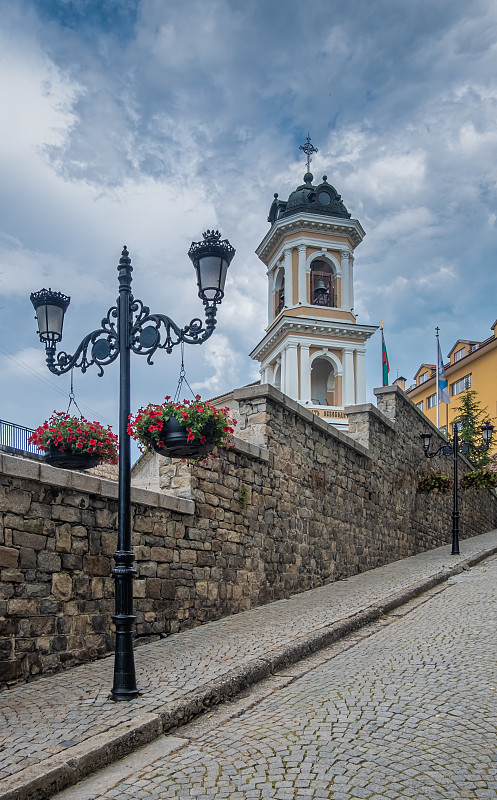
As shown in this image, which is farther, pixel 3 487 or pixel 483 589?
pixel 483 589

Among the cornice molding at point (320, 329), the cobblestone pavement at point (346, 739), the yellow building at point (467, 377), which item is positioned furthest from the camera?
the yellow building at point (467, 377)

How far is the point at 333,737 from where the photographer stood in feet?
15.8

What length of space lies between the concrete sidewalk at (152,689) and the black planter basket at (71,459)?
201cm

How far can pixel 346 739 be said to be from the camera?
15.7 feet

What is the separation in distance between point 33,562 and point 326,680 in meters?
2.77

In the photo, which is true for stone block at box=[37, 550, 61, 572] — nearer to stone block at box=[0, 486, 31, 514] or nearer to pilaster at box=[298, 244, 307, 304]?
stone block at box=[0, 486, 31, 514]

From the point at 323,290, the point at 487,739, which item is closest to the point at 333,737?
the point at 487,739

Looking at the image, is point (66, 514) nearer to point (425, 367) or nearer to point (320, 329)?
point (320, 329)

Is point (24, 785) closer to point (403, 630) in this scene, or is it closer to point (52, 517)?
point (52, 517)

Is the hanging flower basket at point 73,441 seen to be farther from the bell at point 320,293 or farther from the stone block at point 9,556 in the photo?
the bell at point 320,293

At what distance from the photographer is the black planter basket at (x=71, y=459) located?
7.69m

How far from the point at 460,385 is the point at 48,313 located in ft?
150

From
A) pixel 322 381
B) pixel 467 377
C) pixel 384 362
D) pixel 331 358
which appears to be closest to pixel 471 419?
pixel 467 377

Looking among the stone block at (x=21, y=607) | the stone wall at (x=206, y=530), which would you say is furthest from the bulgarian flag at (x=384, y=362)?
the stone block at (x=21, y=607)
